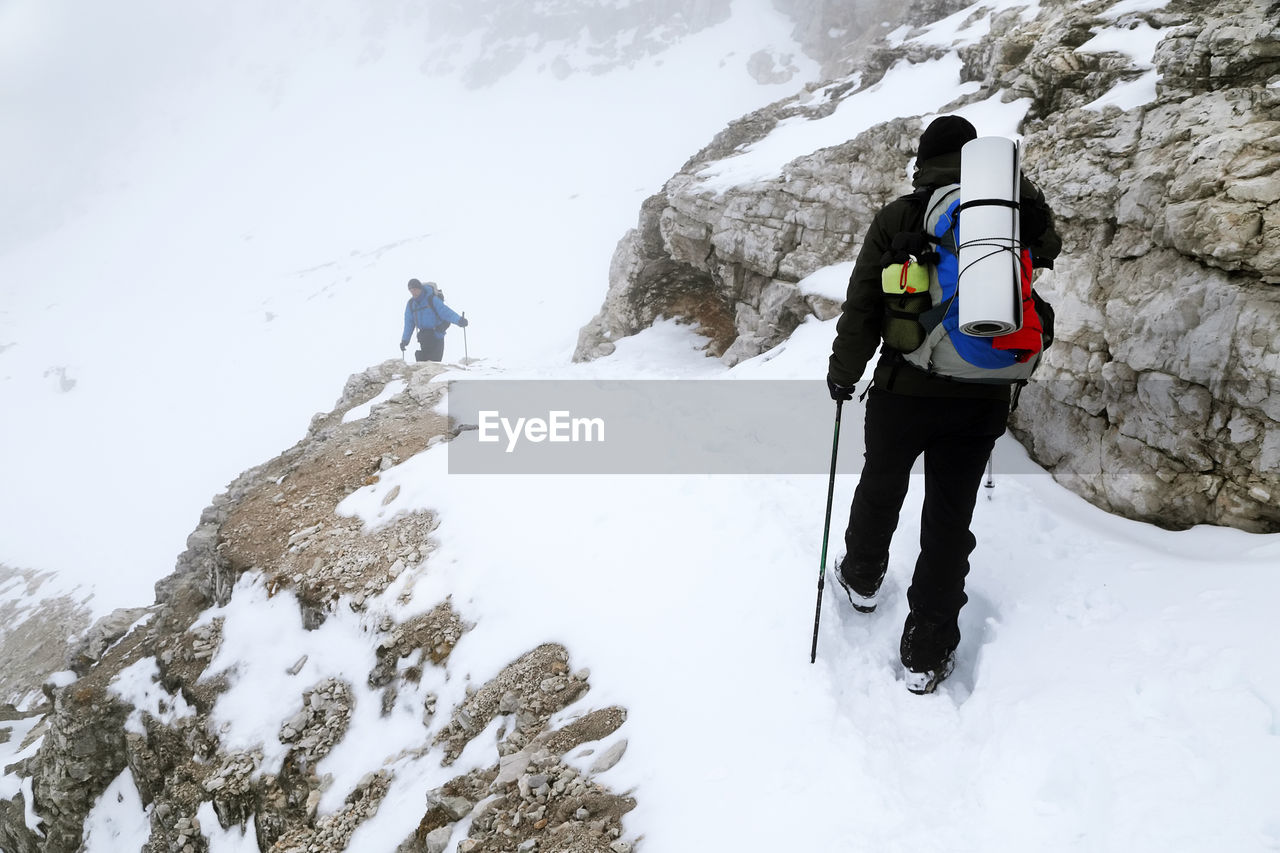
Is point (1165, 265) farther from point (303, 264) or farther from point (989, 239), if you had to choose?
point (303, 264)

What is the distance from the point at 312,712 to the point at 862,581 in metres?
6.31

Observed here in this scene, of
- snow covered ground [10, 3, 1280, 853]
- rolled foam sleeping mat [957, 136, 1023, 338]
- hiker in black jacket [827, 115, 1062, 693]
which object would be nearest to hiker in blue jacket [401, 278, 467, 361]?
snow covered ground [10, 3, 1280, 853]

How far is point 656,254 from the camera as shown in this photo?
1719 cm

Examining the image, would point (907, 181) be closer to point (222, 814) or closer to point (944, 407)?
point (944, 407)

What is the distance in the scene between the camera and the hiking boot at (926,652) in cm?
442

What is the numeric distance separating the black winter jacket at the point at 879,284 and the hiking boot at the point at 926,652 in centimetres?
166

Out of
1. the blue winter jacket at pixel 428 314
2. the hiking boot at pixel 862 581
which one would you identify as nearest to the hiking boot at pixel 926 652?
the hiking boot at pixel 862 581

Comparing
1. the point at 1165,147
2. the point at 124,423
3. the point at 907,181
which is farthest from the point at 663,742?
the point at 124,423

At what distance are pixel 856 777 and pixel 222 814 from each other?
7.26 m

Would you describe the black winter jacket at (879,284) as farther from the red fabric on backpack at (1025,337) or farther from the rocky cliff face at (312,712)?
the rocky cliff face at (312,712)

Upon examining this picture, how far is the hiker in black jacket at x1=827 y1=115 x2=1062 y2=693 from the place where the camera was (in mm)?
3994

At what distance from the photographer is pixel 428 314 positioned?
17203mm

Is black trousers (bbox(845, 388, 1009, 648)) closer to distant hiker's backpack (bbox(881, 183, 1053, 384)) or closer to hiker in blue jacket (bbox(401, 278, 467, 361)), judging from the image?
distant hiker's backpack (bbox(881, 183, 1053, 384))

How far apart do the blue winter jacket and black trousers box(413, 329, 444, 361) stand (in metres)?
0.12
